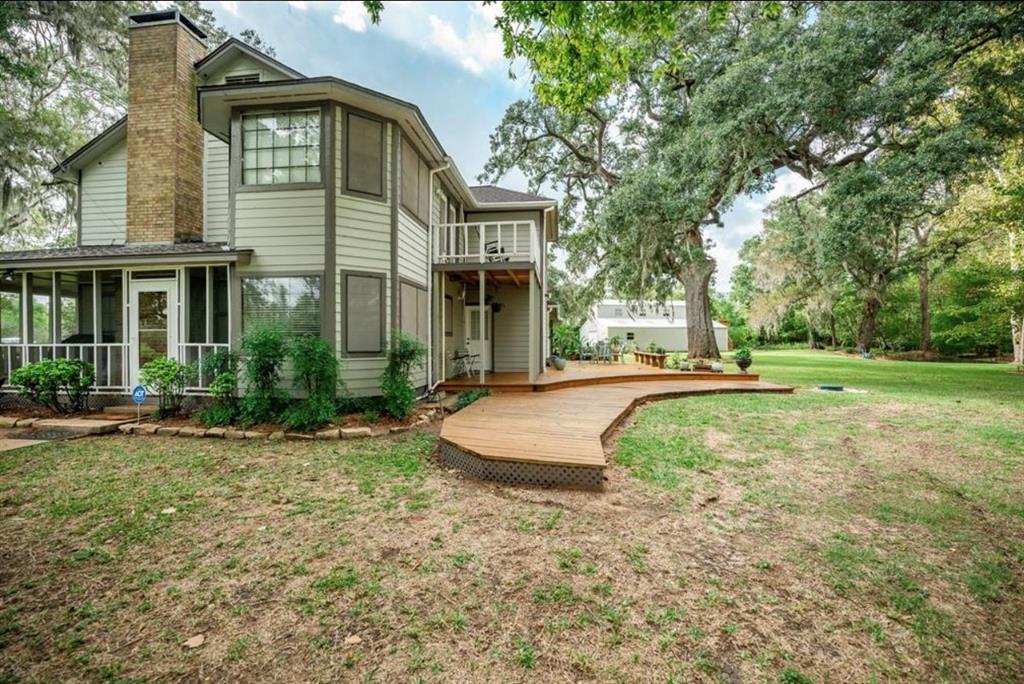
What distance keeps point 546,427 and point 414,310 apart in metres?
4.13

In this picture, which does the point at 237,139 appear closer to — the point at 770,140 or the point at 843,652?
the point at 843,652

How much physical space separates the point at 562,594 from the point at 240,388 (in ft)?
22.9

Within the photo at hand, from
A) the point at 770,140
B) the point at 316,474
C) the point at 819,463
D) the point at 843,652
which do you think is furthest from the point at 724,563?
the point at 770,140

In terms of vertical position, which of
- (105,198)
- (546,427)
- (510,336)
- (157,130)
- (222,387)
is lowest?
(546,427)

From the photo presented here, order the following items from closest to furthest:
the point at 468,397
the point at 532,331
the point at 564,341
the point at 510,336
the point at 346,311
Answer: the point at 346,311
the point at 468,397
the point at 532,331
the point at 510,336
the point at 564,341

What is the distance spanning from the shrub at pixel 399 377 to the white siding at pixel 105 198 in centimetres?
750

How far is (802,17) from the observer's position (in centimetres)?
1174

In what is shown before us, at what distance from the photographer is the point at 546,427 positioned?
5797 mm

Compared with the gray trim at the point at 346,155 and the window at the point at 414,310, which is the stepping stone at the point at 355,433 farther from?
the gray trim at the point at 346,155

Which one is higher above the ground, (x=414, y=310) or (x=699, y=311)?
(x=699, y=311)

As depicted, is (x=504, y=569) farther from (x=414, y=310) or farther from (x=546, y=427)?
(x=414, y=310)

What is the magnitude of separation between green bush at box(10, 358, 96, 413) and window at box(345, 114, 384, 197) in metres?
5.67

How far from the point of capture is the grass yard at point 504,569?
216 cm

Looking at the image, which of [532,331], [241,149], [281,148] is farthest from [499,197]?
[241,149]
